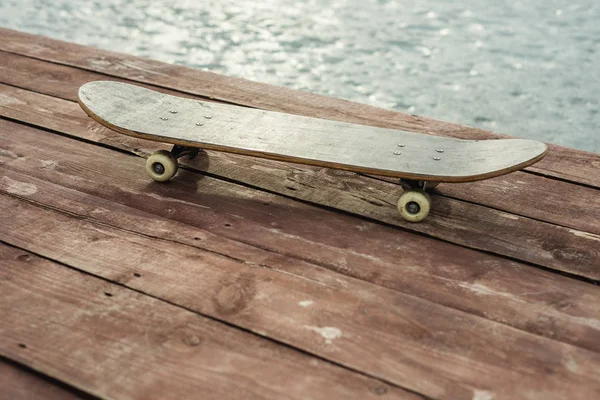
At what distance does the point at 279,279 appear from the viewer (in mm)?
1507

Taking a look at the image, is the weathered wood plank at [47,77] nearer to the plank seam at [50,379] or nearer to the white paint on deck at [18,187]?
the white paint on deck at [18,187]

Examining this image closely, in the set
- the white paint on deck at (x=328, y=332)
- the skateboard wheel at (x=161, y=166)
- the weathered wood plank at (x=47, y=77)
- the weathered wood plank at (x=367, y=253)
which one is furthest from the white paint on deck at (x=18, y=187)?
the white paint on deck at (x=328, y=332)

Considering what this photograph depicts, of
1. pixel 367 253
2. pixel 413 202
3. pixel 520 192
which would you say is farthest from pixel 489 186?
pixel 367 253

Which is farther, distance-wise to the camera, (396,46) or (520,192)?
(396,46)

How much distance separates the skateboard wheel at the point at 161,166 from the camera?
1.83 meters

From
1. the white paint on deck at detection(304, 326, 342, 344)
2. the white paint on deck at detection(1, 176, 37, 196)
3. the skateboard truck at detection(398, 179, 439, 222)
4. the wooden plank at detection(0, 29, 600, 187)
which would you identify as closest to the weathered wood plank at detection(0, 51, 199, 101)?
the wooden plank at detection(0, 29, 600, 187)

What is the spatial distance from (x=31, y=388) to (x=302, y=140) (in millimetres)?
850

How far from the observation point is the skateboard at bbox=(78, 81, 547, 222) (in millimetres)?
1678

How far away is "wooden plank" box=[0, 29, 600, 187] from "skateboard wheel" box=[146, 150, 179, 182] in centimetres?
51

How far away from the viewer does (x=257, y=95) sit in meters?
2.37

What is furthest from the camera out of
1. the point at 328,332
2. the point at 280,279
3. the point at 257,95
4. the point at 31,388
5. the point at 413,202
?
the point at 257,95

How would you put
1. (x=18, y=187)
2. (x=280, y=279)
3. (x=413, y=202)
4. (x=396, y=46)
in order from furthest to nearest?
(x=396, y=46) → (x=18, y=187) → (x=413, y=202) → (x=280, y=279)

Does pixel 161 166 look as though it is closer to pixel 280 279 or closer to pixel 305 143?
pixel 305 143

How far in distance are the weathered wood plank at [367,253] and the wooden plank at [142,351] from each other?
24 centimetres
